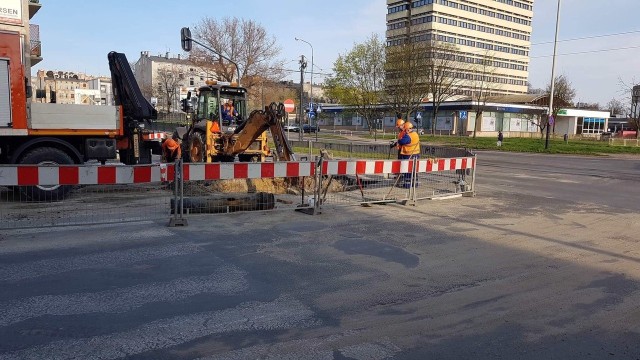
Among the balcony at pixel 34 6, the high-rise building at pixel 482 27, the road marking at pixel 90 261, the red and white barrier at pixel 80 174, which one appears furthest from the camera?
the high-rise building at pixel 482 27

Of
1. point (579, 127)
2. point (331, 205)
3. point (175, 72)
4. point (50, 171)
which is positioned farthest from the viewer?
point (175, 72)

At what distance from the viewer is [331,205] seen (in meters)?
10.6

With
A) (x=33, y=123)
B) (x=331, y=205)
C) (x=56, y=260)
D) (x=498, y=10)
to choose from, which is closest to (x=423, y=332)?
(x=56, y=260)

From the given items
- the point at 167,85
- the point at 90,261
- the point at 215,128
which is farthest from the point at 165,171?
the point at 167,85

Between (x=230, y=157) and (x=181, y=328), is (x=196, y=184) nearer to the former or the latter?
(x=230, y=157)

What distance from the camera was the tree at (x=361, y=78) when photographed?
51.8m

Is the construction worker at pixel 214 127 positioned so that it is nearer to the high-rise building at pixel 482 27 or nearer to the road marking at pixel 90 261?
the road marking at pixel 90 261

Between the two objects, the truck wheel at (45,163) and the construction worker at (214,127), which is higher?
the construction worker at (214,127)

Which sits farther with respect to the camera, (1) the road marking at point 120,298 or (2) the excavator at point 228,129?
(2) the excavator at point 228,129

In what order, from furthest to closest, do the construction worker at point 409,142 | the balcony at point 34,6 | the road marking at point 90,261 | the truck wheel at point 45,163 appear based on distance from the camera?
1. the balcony at point 34,6
2. the construction worker at point 409,142
3. the truck wheel at point 45,163
4. the road marking at point 90,261

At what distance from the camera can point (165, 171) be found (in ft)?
28.3

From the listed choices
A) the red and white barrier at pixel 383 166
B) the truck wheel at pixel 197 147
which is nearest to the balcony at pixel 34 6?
the truck wheel at pixel 197 147

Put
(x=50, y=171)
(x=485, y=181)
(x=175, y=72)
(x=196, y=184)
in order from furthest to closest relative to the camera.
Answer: (x=175, y=72) < (x=485, y=181) < (x=196, y=184) < (x=50, y=171)

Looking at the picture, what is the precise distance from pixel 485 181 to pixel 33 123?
1317 cm
